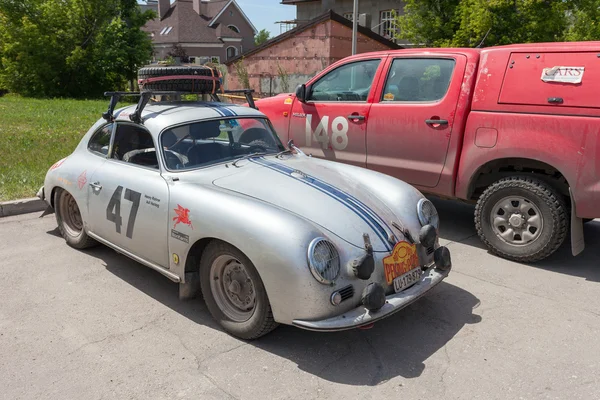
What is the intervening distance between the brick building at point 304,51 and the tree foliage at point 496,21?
178cm

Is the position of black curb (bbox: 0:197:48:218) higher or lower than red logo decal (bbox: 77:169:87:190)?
lower

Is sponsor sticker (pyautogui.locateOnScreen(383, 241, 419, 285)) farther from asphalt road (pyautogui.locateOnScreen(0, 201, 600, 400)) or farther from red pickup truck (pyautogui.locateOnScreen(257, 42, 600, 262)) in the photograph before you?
red pickup truck (pyautogui.locateOnScreen(257, 42, 600, 262))

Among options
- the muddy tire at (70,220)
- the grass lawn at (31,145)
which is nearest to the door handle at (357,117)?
the muddy tire at (70,220)

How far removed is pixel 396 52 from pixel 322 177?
275 cm

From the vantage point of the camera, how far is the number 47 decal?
426 centimetres

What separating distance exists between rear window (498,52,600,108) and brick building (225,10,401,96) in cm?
1549

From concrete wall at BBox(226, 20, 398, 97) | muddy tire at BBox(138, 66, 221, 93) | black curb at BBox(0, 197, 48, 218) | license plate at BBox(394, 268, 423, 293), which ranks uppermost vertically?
concrete wall at BBox(226, 20, 398, 97)

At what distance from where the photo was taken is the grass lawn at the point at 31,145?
7285 millimetres

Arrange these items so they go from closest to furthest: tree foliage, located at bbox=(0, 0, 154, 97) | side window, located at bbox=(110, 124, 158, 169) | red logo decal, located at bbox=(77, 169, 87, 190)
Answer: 1. side window, located at bbox=(110, 124, 158, 169)
2. red logo decal, located at bbox=(77, 169, 87, 190)
3. tree foliage, located at bbox=(0, 0, 154, 97)

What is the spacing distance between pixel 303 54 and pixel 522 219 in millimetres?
17188

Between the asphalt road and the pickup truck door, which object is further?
the pickup truck door

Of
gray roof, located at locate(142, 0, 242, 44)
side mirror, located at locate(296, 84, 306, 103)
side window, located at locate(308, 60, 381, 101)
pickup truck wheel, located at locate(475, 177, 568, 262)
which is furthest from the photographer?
gray roof, located at locate(142, 0, 242, 44)

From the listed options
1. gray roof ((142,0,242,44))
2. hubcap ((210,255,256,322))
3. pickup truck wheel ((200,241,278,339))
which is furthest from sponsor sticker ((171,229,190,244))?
gray roof ((142,0,242,44))

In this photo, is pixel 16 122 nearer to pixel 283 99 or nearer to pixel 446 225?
pixel 283 99
